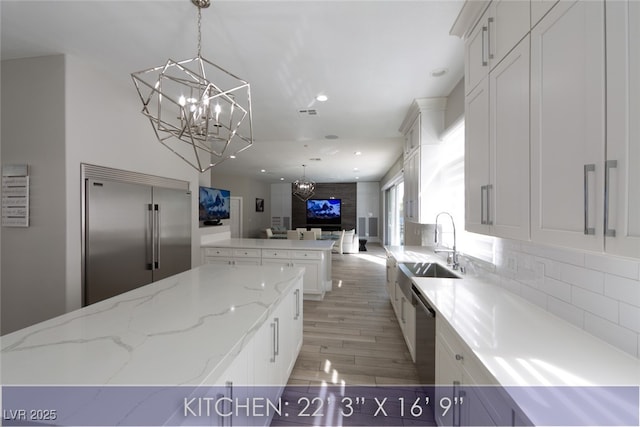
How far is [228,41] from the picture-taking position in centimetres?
200

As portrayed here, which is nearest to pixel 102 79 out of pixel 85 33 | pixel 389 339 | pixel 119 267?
pixel 85 33

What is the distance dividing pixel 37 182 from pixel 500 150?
3457 millimetres

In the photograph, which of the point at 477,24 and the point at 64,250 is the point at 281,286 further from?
the point at 477,24

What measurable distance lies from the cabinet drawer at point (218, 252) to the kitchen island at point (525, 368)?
3419 mm

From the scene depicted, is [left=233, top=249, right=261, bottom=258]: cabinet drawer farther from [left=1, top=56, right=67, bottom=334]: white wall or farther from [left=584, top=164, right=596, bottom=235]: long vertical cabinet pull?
[left=584, top=164, right=596, bottom=235]: long vertical cabinet pull

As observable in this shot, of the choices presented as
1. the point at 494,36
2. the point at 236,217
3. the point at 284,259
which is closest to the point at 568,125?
the point at 494,36

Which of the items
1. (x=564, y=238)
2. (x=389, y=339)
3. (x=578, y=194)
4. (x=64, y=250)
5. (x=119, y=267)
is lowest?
(x=389, y=339)

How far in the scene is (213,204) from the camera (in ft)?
15.3

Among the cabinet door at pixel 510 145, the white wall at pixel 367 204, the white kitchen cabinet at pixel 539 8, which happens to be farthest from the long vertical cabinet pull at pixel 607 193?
the white wall at pixel 367 204

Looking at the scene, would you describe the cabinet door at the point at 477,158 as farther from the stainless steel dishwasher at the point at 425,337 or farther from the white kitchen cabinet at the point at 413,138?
the white kitchen cabinet at the point at 413,138

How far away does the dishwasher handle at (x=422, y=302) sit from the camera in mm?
1657

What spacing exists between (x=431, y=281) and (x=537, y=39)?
5.14ft

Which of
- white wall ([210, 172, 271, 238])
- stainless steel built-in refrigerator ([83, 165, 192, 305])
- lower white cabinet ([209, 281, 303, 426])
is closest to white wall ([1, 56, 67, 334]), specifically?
stainless steel built-in refrigerator ([83, 165, 192, 305])

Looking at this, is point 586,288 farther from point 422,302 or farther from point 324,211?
point 324,211
